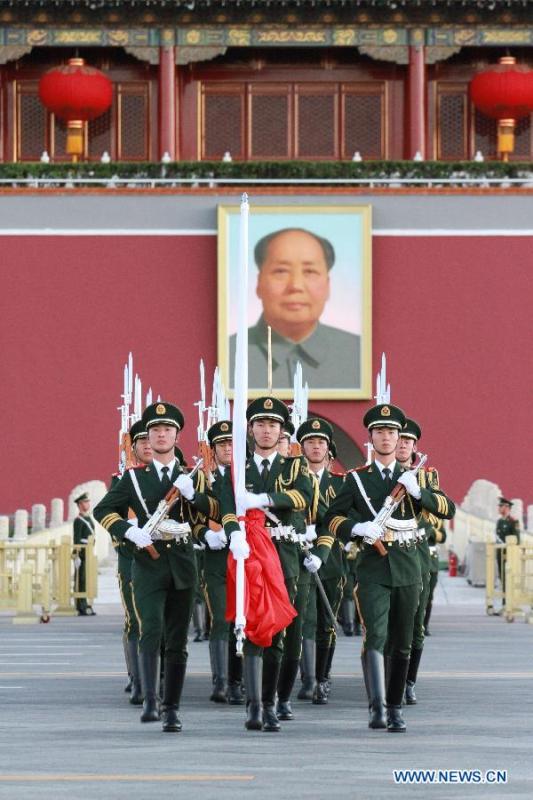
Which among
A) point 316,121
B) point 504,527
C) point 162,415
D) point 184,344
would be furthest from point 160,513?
point 316,121

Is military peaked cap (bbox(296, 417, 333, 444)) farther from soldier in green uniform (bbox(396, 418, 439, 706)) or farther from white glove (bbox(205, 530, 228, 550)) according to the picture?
white glove (bbox(205, 530, 228, 550))

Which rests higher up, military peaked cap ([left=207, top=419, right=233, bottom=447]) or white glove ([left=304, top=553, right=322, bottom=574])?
military peaked cap ([left=207, top=419, right=233, bottom=447])

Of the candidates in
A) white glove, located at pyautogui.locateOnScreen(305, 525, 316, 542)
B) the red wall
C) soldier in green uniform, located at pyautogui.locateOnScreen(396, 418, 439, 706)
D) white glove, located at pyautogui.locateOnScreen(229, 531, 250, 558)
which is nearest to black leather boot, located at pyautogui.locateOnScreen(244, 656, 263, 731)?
white glove, located at pyautogui.locateOnScreen(229, 531, 250, 558)

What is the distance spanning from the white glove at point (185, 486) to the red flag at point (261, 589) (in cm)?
32

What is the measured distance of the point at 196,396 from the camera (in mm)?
31547

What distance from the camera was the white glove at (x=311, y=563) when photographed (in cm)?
1181

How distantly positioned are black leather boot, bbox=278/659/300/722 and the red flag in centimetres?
40

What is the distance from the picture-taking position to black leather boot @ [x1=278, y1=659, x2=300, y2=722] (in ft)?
35.7

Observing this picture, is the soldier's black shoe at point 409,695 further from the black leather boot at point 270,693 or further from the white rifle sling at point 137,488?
the white rifle sling at point 137,488

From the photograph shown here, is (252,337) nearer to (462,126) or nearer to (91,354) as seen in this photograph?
(91,354)

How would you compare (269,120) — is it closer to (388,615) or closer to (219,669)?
(219,669)

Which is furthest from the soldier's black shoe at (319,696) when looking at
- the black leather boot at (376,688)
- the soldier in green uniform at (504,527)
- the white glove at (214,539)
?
the soldier in green uniform at (504,527)

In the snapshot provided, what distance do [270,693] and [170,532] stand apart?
998mm

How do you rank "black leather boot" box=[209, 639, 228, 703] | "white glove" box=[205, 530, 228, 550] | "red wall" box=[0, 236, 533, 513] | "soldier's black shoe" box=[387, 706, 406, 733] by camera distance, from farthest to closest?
"red wall" box=[0, 236, 533, 513], "black leather boot" box=[209, 639, 228, 703], "white glove" box=[205, 530, 228, 550], "soldier's black shoe" box=[387, 706, 406, 733]
